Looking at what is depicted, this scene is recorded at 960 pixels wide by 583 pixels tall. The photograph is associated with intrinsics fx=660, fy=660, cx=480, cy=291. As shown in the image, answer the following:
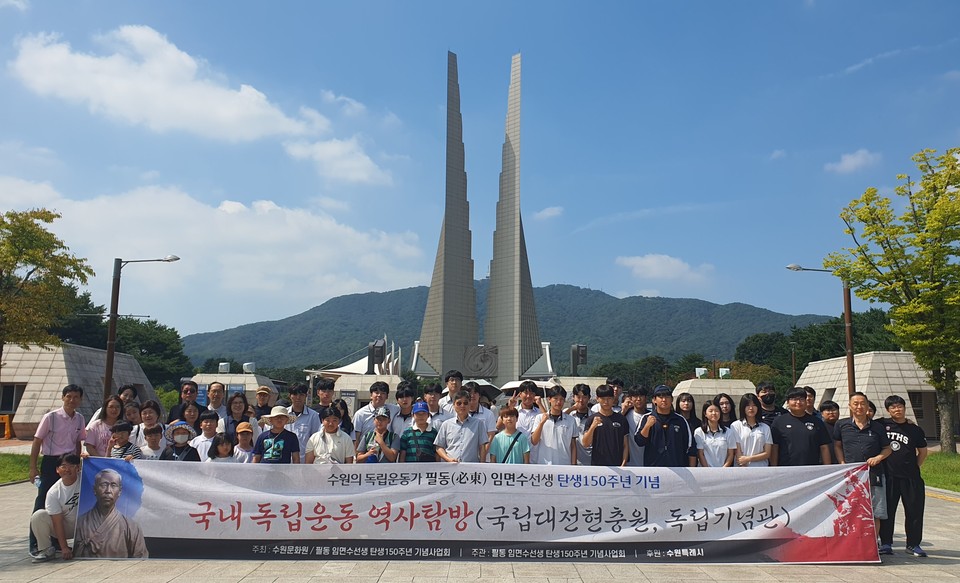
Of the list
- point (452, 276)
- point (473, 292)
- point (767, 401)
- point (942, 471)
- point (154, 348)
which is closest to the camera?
point (767, 401)

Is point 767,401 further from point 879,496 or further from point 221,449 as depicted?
point 221,449

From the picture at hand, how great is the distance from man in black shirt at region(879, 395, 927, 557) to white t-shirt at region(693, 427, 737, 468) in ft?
4.59

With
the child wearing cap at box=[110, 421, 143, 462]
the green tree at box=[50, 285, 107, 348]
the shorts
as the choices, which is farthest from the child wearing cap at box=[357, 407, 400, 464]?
the green tree at box=[50, 285, 107, 348]

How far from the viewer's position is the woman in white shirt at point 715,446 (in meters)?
6.23

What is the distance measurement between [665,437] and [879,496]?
1.94 m

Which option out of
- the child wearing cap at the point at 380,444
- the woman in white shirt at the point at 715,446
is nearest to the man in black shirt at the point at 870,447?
the woman in white shirt at the point at 715,446

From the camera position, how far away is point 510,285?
146ft

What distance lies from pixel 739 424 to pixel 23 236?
49.2 ft

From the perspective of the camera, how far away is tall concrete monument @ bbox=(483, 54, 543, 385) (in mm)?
43531

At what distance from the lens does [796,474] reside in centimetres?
577

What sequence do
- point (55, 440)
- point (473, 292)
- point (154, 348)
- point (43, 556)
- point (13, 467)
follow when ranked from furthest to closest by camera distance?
point (154, 348), point (473, 292), point (13, 467), point (55, 440), point (43, 556)

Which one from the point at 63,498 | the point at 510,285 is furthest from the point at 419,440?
the point at 510,285

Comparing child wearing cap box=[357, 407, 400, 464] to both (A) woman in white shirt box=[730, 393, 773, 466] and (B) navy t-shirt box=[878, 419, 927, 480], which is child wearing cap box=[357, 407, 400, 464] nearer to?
(A) woman in white shirt box=[730, 393, 773, 466]

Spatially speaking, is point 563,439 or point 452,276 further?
point 452,276
